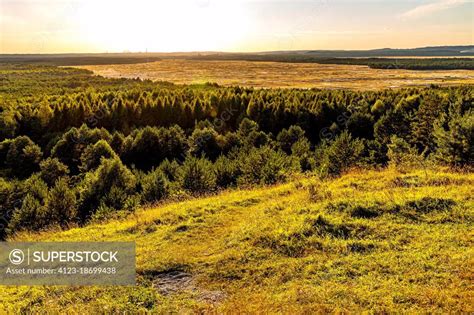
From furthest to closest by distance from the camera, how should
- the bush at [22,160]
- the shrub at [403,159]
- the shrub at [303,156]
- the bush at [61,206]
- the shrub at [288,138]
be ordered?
the shrub at [288,138], the bush at [22,160], the shrub at [303,156], the bush at [61,206], the shrub at [403,159]

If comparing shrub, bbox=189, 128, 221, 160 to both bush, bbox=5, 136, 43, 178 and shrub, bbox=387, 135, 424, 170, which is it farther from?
shrub, bbox=387, 135, 424, 170

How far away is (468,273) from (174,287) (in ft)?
21.5

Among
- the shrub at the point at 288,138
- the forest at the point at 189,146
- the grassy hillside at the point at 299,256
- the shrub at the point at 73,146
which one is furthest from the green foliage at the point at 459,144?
the shrub at the point at 73,146

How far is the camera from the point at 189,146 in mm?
38594

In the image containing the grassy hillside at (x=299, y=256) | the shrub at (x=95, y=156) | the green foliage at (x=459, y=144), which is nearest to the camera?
the grassy hillside at (x=299, y=256)

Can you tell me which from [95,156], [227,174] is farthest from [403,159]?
[95,156]

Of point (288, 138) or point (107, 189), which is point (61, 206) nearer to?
point (107, 189)

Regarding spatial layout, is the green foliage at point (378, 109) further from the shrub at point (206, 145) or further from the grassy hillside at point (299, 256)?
the grassy hillside at point (299, 256)

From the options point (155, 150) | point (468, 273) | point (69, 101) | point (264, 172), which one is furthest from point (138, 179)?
point (69, 101)

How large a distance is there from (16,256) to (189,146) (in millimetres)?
26905

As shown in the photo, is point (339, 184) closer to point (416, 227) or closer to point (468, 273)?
point (416, 227)

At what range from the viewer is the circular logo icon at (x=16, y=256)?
11711mm

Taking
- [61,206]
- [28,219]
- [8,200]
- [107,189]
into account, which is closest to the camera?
[28,219]

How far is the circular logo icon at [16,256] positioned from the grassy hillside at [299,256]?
1224 millimetres
